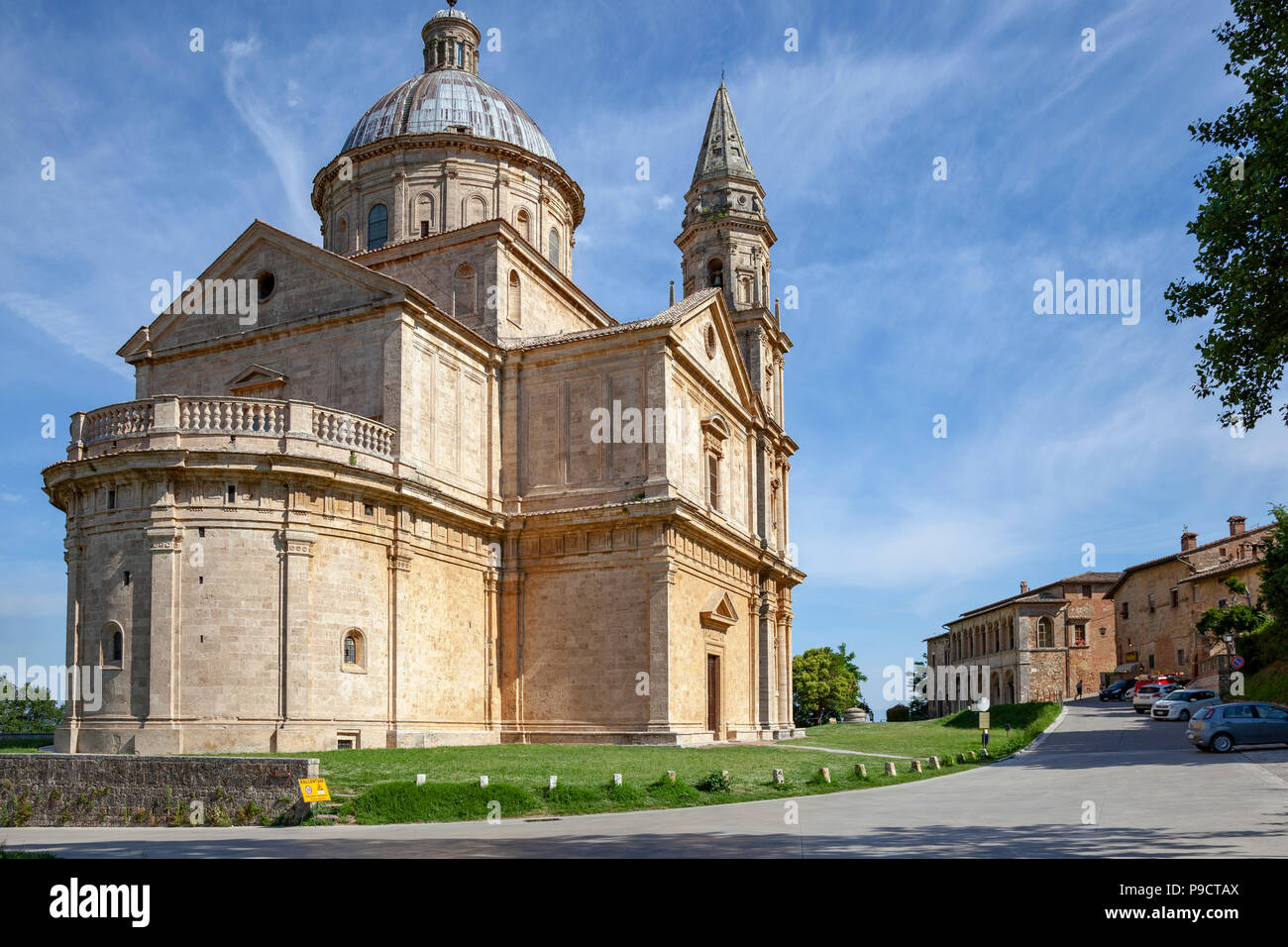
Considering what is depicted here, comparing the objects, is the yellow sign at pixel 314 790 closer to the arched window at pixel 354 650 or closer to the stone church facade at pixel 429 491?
the stone church facade at pixel 429 491

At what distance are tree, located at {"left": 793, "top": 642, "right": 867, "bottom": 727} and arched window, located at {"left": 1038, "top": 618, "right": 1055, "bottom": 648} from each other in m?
15.9

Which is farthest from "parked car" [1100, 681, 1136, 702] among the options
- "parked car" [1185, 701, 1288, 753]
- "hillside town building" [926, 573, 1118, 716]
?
"parked car" [1185, 701, 1288, 753]

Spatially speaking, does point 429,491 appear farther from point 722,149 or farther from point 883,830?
point 722,149

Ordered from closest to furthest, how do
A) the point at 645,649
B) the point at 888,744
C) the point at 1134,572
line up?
the point at 645,649 < the point at 888,744 < the point at 1134,572

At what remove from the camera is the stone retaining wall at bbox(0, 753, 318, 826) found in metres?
16.6

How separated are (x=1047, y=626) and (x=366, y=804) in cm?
7500

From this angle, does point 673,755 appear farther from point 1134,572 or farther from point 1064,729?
point 1134,572

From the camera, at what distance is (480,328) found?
112 feet

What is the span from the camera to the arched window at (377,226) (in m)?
40.0

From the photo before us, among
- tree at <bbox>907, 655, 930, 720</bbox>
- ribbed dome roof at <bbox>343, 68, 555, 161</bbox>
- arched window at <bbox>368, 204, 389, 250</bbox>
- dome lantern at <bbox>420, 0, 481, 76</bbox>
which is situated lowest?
tree at <bbox>907, 655, 930, 720</bbox>

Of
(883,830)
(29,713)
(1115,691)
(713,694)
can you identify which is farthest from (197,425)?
(29,713)

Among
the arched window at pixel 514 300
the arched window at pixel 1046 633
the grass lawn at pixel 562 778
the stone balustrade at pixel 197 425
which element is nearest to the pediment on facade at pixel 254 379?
the stone balustrade at pixel 197 425

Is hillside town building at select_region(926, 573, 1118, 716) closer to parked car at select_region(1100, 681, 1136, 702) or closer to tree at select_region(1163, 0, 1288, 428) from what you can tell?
parked car at select_region(1100, 681, 1136, 702)
